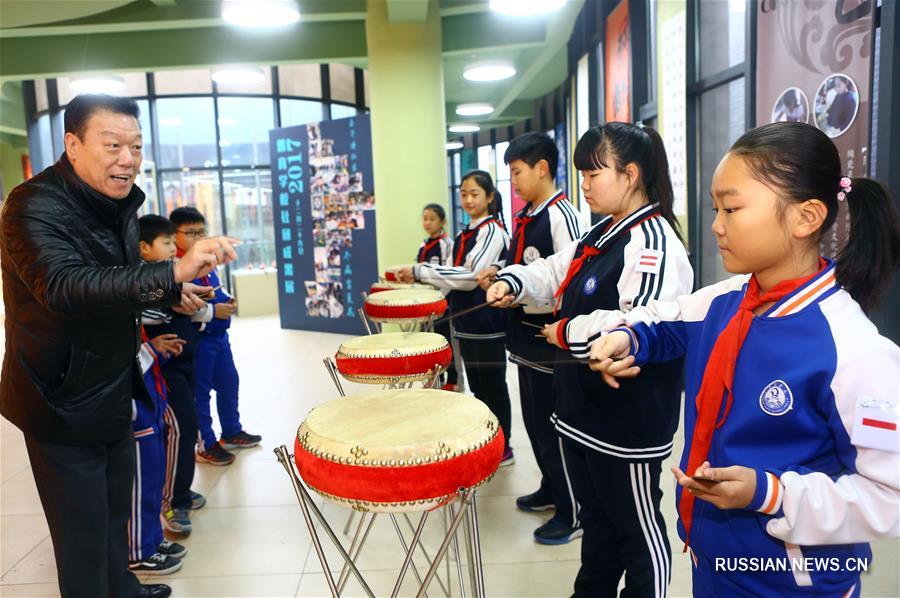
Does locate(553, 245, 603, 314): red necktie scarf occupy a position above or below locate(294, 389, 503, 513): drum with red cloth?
above

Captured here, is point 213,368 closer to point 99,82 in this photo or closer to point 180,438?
point 180,438

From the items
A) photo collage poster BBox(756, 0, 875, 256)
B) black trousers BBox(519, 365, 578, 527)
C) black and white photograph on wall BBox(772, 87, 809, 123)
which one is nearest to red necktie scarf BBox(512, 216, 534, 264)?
black trousers BBox(519, 365, 578, 527)

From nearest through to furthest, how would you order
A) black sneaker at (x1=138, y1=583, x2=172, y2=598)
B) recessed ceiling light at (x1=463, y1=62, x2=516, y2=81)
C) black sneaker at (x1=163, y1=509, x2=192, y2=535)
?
black sneaker at (x1=138, y1=583, x2=172, y2=598) < black sneaker at (x1=163, y1=509, x2=192, y2=535) < recessed ceiling light at (x1=463, y1=62, x2=516, y2=81)

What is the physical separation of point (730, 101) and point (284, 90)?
8441 mm

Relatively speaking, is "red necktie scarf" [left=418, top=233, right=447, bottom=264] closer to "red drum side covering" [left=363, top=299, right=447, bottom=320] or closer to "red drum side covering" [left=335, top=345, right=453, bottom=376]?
"red drum side covering" [left=363, top=299, right=447, bottom=320]

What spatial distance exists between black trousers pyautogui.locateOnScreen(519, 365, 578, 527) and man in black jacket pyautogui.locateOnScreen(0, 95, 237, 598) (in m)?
1.43

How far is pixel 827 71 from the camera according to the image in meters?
2.61

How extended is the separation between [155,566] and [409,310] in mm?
1471

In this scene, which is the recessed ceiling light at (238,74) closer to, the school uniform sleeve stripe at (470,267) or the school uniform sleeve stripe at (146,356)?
the school uniform sleeve stripe at (470,267)

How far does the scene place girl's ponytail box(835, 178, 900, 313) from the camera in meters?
1.02

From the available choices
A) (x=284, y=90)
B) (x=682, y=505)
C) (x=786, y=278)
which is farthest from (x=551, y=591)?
(x=284, y=90)

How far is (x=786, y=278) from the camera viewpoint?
1.10 m

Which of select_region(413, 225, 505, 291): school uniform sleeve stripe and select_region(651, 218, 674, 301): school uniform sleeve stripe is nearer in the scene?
select_region(651, 218, 674, 301): school uniform sleeve stripe

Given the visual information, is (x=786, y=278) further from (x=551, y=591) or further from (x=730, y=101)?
(x=730, y=101)
